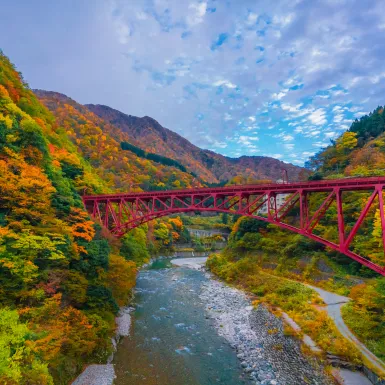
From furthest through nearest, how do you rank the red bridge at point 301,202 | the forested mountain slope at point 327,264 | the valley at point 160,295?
the red bridge at point 301,202, the forested mountain slope at point 327,264, the valley at point 160,295

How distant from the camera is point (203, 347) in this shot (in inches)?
549

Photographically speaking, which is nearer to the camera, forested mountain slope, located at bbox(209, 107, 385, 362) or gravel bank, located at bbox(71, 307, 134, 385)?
gravel bank, located at bbox(71, 307, 134, 385)

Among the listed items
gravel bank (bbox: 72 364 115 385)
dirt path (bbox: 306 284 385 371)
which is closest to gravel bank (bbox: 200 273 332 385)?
dirt path (bbox: 306 284 385 371)

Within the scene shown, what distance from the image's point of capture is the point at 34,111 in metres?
27.0

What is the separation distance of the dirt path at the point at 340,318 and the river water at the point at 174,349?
5113mm

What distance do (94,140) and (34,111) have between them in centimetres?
6677

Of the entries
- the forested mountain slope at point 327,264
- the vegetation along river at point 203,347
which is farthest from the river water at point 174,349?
the forested mountain slope at point 327,264

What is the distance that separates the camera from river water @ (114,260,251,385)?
438 inches

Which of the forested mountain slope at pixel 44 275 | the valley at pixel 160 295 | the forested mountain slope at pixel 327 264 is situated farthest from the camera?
the forested mountain slope at pixel 327 264

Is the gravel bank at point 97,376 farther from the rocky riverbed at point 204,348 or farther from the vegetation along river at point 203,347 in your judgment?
the vegetation along river at point 203,347

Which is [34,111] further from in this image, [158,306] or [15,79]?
[158,306]

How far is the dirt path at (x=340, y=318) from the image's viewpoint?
10.1m

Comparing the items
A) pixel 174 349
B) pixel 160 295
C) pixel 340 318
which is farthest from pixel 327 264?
pixel 174 349

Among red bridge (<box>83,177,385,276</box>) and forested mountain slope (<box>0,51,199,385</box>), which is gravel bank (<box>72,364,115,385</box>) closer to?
forested mountain slope (<box>0,51,199,385</box>)
